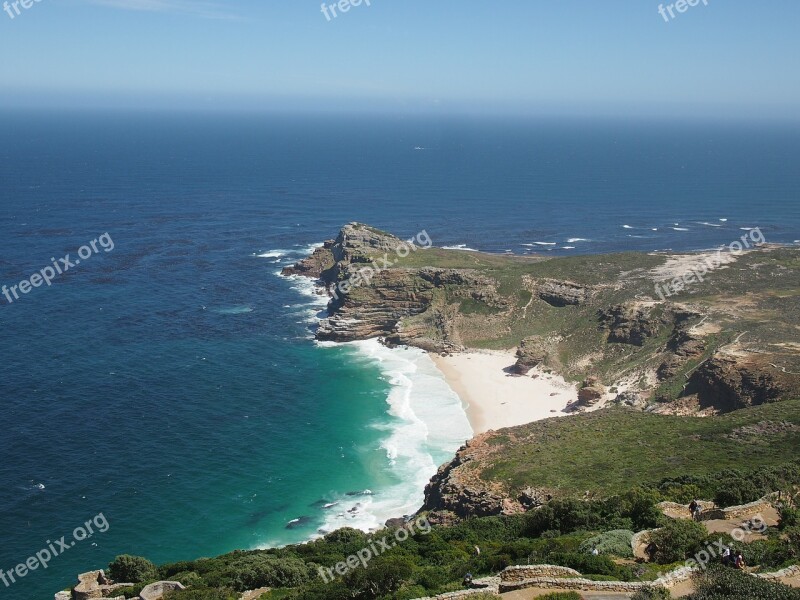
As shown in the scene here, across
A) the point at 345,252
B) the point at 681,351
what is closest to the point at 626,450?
the point at 681,351

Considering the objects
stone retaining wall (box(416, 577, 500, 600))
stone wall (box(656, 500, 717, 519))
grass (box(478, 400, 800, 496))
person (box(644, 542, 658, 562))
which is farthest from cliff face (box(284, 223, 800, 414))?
stone retaining wall (box(416, 577, 500, 600))

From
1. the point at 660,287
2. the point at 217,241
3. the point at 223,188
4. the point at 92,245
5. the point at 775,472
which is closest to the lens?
the point at 775,472

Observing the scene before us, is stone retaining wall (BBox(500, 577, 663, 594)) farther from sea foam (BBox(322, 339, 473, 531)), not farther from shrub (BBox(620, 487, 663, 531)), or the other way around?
sea foam (BBox(322, 339, 473, 531))

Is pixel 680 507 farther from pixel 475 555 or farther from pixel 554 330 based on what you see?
pixel 554 330

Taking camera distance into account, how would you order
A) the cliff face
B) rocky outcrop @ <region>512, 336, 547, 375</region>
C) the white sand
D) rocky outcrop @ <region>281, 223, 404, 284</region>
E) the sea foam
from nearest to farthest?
the sea foam
the cliff face
the white sand
rocky outcrop @ <region>512, 336, 547, 375</region>
rocky outcrop @ <region>281, 223, 404, 284</region>

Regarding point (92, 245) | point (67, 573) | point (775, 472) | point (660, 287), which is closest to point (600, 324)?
point (660, 287)

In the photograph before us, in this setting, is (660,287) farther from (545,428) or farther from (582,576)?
(582,576)

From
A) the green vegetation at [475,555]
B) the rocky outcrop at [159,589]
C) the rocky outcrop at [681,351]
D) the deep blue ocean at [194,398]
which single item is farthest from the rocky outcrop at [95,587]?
the rocky outcrop at [681,351]
